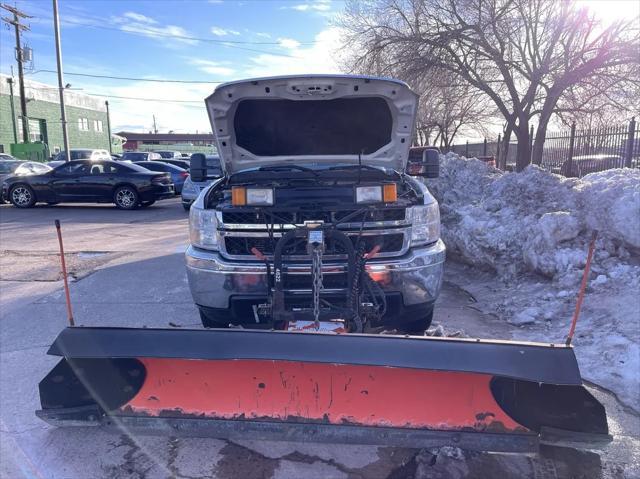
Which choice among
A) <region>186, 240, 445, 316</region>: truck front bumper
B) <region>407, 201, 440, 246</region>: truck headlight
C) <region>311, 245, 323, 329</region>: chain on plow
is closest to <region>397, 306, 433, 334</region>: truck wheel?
<region>186, 240, 445, 316</region>: truck front bumper

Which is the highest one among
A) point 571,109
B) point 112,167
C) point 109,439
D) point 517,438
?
point 571,109

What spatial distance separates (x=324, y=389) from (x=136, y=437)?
4.34ft

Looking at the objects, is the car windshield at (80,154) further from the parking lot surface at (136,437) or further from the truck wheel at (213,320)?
the truck wheel at (213,320)

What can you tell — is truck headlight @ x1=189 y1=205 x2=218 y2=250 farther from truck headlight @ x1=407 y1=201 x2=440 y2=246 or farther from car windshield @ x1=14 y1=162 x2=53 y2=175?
car windshield @ x1=14 y1=162 x2=53 y2=175

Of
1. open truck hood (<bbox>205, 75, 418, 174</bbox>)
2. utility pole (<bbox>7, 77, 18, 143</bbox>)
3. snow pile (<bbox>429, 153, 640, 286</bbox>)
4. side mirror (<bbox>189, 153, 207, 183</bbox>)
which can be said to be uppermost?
utility pole (<bbox>7, 77, 18, 143</bbox>)

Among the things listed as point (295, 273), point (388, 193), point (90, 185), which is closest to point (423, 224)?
point (388, 193)

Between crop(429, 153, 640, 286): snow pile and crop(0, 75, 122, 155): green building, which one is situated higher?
crop(0, 75, 122, 155): green building

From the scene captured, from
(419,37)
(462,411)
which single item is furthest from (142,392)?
(419,37)

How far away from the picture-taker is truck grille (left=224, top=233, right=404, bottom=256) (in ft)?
12.0

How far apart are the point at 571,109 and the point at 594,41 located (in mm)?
3449

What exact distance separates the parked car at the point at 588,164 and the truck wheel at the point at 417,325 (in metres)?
13.1

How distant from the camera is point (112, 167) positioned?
Result: 53.2 ft

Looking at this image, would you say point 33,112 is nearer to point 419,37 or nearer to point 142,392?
point 419,37

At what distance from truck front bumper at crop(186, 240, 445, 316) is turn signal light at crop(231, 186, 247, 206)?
18.3 inches
